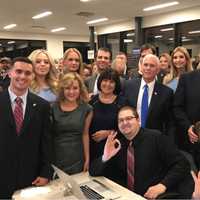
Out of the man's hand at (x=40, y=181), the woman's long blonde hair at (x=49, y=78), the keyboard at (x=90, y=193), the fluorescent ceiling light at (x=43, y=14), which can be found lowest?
the man's hand at (x=40, y=181)

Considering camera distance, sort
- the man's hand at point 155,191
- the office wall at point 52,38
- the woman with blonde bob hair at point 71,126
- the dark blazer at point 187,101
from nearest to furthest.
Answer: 1. the man's hand at point 155,191
2. the woman with blonde bob hair at point 71,126
3. the dark blazer at point 187,101
4. the office wall at point 52,38

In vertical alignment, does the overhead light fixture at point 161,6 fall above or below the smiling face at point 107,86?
above

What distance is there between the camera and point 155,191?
2.25 m

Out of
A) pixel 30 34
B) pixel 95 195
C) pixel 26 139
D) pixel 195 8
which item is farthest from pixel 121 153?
pixel 30 34

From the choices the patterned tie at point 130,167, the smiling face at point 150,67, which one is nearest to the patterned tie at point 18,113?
the patterned tie at point 130,167

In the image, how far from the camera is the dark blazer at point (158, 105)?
3043mm

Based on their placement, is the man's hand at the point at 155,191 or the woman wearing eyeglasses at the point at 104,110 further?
the woman wearing eyeglasses at the point at 104,110

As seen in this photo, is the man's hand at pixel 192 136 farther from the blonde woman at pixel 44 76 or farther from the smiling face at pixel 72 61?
the smiling face at pixel 72 61

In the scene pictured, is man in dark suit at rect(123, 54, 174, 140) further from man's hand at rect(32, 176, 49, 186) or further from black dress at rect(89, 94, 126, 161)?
man's hand at rect(32, 176, 49, 186)

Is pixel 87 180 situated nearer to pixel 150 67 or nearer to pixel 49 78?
pixel 49 78

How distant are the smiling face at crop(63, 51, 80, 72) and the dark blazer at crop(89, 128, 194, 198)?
4.23 ft

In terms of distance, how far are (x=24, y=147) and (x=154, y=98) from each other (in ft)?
4.48

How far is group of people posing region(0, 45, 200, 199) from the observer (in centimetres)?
229

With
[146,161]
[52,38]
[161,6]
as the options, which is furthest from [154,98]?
[52,38]
